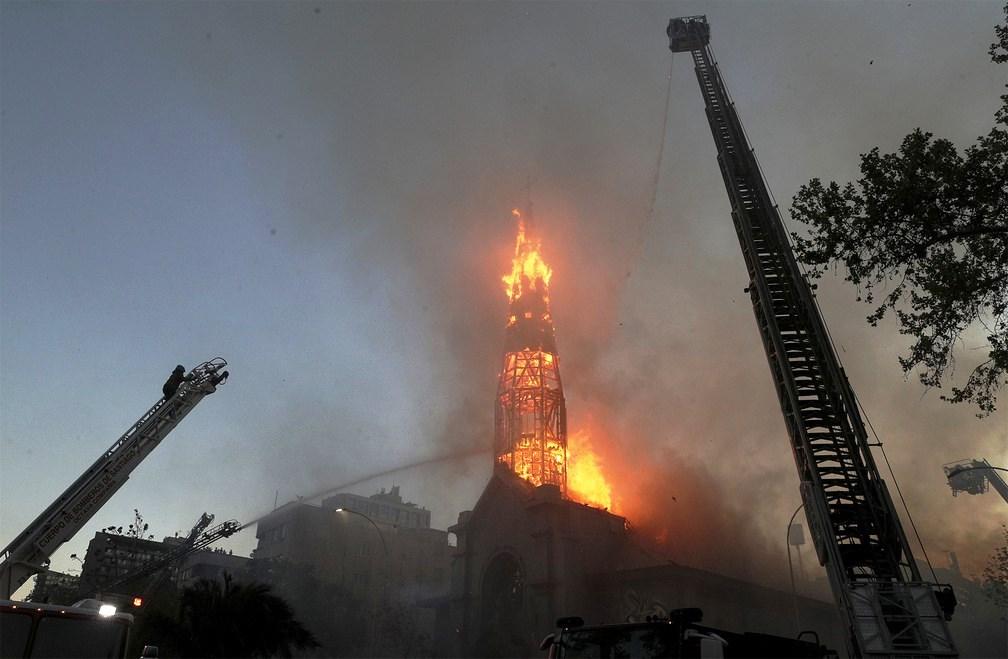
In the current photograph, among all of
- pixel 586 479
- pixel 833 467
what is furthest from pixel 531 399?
pixel 833 467

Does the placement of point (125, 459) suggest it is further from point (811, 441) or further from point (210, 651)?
point (811, 441)

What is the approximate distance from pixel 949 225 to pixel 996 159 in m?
1.72

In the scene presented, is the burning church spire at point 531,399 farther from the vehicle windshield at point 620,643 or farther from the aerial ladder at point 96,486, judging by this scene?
the vehicle windshield at point 620,643

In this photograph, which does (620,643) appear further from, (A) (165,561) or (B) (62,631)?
(A) (165,561)

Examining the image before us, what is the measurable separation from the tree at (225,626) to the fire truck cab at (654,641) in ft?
62.0

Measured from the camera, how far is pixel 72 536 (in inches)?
830

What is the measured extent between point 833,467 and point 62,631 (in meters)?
18.8

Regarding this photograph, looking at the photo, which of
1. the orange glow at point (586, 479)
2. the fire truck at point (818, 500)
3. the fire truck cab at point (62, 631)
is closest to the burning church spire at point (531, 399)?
the orange glow at point (586, 479)

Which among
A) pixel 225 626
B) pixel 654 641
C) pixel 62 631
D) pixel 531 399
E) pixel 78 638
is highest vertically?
pixel 531 399

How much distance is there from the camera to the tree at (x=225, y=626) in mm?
24422

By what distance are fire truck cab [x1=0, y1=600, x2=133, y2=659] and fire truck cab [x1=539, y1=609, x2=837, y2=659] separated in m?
7.95

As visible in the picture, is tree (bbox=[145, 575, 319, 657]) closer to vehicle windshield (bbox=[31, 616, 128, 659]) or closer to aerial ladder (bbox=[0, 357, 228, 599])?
aerial ladder (bbox=[0, 357, 228, 599])

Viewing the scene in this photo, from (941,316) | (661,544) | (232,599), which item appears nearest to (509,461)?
(661,544)

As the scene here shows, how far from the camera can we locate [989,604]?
7388 cm
